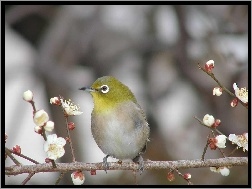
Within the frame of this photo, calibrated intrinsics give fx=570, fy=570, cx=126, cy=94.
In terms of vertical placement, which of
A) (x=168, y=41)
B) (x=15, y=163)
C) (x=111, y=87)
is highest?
(x=168, y=41)

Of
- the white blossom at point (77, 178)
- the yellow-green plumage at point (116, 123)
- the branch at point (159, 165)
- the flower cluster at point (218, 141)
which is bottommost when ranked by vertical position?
the white blossom at point (77, 178)

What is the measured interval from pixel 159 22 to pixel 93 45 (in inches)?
33.5

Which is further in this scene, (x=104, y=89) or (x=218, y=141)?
(x=104, y=89)

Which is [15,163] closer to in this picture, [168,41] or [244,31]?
[244,31]

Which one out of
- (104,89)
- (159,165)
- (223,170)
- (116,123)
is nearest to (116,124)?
(116,123)

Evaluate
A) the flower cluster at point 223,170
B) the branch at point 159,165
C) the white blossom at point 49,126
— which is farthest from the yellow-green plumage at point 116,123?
the white blossom at point 49,126

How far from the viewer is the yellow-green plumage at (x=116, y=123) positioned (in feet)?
11.2

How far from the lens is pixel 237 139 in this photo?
8.58 ft

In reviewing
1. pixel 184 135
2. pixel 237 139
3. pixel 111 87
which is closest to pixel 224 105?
pixel 184 135

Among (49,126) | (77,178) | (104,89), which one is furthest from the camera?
(104,89)

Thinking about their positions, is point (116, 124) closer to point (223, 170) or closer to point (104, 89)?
point (104, 89)

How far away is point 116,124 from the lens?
3420mm

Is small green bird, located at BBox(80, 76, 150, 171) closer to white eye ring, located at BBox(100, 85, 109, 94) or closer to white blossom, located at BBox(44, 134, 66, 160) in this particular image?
white eye ring, located at BBox(100, 85, 109, 94)

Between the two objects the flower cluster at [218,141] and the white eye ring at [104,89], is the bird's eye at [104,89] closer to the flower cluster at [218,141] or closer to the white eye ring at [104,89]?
the white eye ring at [104,89]
